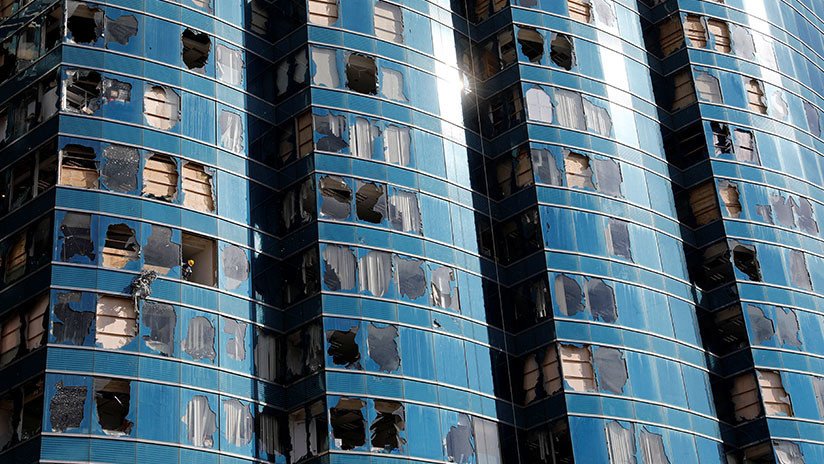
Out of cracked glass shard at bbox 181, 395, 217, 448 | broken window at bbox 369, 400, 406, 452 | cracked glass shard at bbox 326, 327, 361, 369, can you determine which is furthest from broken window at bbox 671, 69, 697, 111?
cracked glass shard at bbox 181, 395, 217, 448

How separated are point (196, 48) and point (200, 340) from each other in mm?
16388

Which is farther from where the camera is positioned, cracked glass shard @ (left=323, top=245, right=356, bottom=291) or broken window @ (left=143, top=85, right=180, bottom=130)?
broken window @ (left=143, top=85, right=180, bottom=130)

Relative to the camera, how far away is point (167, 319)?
2397 inches

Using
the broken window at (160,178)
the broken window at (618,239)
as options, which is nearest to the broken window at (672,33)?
the broken window at (618,239)

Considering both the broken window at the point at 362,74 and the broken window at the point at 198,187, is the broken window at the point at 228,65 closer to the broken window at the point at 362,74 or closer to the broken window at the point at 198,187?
the broken window at the point at 362,74

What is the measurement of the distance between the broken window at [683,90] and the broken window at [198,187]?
30407mm

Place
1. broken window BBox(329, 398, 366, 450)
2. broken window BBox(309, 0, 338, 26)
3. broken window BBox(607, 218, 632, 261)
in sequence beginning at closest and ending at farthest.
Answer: broken window BBox(329, 398, 366, 450)
broken window BBox(607, 218, 632, 261)
broken window BBox(309, 0, 338, 26)

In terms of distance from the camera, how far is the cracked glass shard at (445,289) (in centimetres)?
6688

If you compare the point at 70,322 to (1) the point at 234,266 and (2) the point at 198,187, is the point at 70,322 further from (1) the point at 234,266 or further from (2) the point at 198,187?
(2) the point at 198,187

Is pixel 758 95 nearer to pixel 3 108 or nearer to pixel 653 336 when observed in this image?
pixel 653 336

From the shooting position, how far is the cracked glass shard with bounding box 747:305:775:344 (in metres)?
73.1

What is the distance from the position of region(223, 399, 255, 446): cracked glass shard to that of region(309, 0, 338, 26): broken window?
2154cm

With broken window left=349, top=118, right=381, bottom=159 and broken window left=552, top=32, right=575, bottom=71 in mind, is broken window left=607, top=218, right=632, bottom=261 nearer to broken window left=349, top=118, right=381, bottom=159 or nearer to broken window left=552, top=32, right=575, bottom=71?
broken window left=552, top=32, right=575, bottom=71

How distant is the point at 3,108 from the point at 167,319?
1515cm
